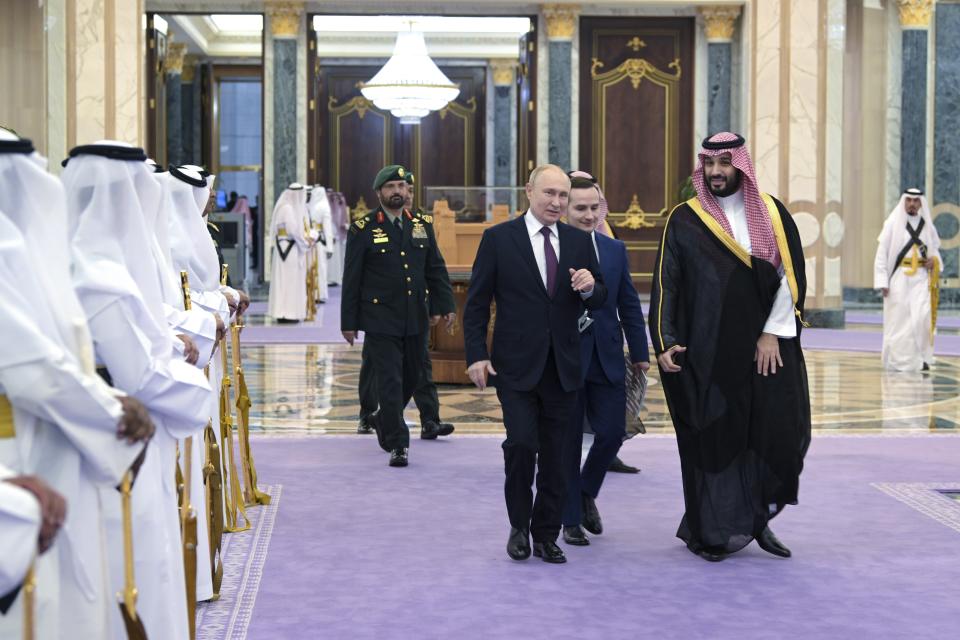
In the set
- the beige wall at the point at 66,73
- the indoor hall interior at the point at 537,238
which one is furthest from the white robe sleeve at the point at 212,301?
the beige wall at the point at 66,73

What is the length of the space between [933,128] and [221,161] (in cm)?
1449

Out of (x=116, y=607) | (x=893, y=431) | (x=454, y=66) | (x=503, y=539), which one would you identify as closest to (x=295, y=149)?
(x=454, y=66)

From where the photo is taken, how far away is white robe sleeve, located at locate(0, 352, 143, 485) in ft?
8.39

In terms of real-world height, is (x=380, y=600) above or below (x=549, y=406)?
below

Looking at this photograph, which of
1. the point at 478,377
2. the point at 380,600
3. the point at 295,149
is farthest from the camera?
the point at 295,149

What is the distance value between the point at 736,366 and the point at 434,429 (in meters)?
3.12

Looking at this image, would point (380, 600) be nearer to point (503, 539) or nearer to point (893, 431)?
point (503, 539)

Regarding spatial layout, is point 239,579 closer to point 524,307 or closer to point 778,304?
point 524,307

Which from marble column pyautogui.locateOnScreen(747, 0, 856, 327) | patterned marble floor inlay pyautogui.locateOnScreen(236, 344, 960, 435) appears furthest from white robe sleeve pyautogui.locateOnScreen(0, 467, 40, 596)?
marble column pyautogui.locateOnScreen(747, 0, 856, 327)

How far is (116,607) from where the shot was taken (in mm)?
3107

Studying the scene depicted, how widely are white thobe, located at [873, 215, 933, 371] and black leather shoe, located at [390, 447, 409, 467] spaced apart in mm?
6183

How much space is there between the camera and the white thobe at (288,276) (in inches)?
666

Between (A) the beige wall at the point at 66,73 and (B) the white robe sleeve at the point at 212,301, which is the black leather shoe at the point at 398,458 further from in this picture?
(A) the beige wall at the point at 66,73

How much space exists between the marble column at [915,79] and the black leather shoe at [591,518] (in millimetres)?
14820
